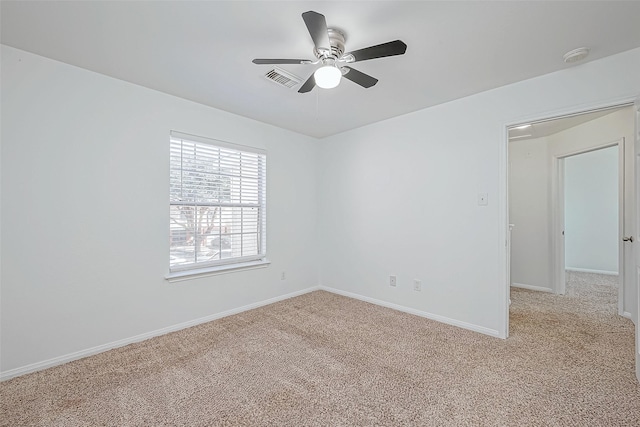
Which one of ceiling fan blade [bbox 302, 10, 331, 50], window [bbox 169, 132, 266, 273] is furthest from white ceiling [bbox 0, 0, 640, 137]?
window [bbox 169, 132, 266, 273]

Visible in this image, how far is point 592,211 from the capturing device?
5664mm

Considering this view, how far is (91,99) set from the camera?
2410 millimetres

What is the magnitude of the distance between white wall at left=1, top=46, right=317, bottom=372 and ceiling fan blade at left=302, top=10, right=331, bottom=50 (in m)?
1.98

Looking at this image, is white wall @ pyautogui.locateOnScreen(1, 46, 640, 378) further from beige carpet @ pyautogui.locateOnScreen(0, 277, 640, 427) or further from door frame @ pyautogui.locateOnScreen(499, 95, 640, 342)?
beige carpet @ pyautogui.locateOnScreen(0, 277, 640, 427)

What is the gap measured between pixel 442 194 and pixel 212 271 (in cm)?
272

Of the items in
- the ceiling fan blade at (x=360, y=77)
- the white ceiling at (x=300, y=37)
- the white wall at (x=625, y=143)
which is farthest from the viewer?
the white wall at (x=625, y=143)

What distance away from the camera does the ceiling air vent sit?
235 centimetres

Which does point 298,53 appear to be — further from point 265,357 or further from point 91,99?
point 265,357

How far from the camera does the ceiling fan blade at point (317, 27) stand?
4.49ft

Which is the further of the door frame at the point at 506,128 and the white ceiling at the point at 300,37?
the door frame at the point at 506,128

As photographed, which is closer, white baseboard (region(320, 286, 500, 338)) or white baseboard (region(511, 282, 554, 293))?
white baseboard (region(320, 286, 500, 338))

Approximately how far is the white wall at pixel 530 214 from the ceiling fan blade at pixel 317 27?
4344mm

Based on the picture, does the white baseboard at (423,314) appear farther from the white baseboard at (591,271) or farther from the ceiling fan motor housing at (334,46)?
the white baseboard at (591,271)

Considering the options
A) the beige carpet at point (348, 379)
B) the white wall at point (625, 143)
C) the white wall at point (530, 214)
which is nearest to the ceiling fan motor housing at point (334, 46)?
the beige carpet at point (348, 379)
